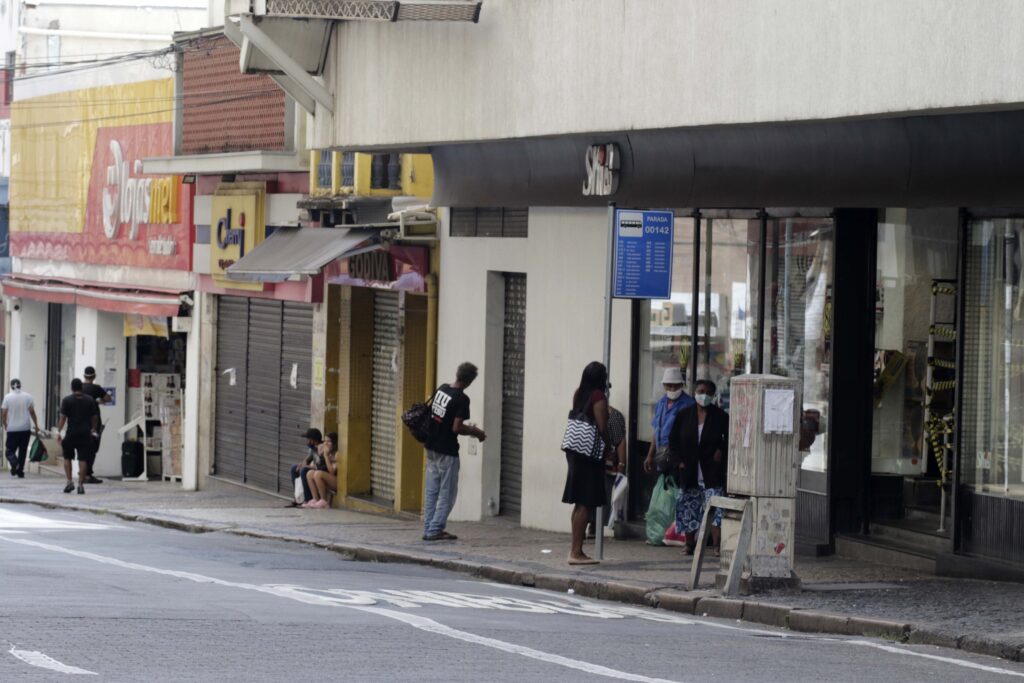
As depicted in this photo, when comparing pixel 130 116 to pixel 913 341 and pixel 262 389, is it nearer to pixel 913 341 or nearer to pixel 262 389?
pixel 262 389

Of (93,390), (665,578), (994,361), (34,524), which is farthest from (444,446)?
(93,390)

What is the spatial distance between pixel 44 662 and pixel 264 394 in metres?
17.6

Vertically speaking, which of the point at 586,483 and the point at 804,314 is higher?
the point at 804,314

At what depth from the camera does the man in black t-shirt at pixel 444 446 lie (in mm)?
16984

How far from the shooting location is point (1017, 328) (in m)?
13.4

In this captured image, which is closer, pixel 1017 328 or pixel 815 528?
pixel 1017 328

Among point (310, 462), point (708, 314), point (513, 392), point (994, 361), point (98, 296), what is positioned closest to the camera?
point (994, 361)

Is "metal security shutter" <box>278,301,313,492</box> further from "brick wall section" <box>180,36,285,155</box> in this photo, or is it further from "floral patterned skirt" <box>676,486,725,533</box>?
"floral patterned skirt" <box>676,486,725,533</box>

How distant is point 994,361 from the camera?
44.7ft

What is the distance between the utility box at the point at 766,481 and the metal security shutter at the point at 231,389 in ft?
50.9

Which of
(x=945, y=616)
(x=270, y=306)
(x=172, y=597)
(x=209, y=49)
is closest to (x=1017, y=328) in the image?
(x=945, y=616)

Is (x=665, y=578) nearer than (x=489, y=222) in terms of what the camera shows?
Yes

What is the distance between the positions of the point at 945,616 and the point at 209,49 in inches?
734

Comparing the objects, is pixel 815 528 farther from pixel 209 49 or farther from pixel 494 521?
pixel 209 49
